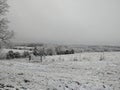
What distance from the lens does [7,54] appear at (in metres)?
57.6

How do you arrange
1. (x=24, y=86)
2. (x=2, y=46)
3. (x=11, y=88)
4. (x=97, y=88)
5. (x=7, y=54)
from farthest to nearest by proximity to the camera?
(x=7, y=54) → (x=2, y=46) → (x=97, y=88) → (x=24, y=86) → (x=11, y=88)

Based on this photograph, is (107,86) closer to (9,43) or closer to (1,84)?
(1,84)

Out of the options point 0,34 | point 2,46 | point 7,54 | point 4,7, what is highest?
point 4,7

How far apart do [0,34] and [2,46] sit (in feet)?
3.79

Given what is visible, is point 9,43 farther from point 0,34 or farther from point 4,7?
point 4,7

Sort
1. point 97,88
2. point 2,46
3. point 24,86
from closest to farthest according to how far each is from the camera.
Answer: point 24,86
point 97,88
point 2,46

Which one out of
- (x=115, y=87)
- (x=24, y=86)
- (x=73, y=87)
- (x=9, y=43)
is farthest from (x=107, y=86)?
(x=9, y=43)

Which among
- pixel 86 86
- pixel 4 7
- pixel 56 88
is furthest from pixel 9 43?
pixel 86 86

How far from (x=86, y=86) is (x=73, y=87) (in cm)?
121

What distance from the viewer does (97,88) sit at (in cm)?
1203

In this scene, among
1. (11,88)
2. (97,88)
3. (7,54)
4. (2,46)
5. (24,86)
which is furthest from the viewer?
(7,54)

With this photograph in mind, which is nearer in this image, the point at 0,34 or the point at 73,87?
the point at 73,87

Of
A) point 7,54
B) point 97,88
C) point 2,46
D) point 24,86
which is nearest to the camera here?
point 24,86

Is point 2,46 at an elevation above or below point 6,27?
below
